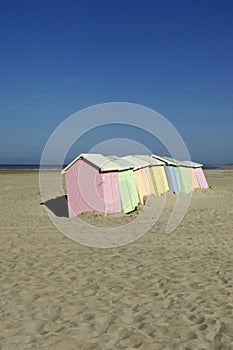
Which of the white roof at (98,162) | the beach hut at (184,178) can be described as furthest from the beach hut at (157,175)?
the white roof at (98,162)

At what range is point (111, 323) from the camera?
523cm

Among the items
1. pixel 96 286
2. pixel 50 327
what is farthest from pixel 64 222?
pixel 50 327

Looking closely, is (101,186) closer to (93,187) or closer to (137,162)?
(93,187)

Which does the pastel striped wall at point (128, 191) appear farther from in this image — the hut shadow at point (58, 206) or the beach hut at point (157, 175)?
the beach hut at point (157, 175)

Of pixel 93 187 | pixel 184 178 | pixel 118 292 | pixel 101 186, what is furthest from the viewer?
pixel 184 178

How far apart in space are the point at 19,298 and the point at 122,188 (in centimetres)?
915

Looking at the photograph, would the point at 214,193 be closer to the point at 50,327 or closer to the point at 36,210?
the point at 36,210

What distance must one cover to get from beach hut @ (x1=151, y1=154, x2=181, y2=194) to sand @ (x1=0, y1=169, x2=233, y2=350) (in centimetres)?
960

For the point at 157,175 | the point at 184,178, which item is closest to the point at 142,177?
the point at 157,175

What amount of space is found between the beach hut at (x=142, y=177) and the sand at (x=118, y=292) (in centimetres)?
629

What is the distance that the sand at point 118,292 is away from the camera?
4.83 meters

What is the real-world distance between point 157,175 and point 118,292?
545 inches

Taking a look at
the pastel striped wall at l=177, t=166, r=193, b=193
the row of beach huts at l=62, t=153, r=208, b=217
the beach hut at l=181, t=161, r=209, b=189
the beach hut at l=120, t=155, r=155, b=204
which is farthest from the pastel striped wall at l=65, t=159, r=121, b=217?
the beach hut at l=181, t=161, r=209, b=189

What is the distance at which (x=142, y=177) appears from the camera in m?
18.7
